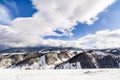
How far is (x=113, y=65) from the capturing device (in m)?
195

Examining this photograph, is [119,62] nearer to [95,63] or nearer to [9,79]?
[95,63]

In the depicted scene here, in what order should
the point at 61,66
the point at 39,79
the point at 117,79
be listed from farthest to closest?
the point at 61,66
the point at 39,79
the point at 117,79

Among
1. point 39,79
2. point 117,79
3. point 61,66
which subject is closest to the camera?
point 117,79

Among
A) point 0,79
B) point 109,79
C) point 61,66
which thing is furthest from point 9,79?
point 61,66

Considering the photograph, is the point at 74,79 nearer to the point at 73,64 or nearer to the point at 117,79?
the point at 117,79

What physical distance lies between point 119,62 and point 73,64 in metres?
50.4

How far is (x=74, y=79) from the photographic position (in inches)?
A: 870

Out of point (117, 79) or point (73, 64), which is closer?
point (117, 79)

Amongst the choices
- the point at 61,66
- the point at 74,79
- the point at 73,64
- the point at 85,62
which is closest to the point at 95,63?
the point at 85,62

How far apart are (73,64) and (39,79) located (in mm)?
177643

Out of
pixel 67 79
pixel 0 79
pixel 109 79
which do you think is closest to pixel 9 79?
pixel 0 79

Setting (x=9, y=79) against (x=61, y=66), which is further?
(x=61, y=66)

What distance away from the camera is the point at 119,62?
Answer: 7864 inches

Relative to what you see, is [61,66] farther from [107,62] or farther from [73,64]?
[107,62]
